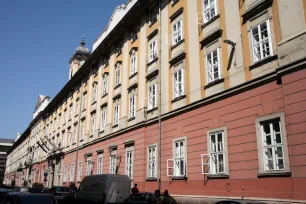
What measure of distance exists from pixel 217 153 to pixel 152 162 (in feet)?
22.4

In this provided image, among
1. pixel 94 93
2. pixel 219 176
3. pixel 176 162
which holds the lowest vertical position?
pixel 219 176

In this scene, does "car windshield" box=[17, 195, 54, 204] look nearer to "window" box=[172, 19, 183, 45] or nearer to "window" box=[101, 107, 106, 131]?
"window" box=[172, 19, 183, 45]

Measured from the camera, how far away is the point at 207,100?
16.4 meters

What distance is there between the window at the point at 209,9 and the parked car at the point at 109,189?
10.6 meters

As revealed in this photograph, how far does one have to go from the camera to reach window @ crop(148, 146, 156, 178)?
20.8m

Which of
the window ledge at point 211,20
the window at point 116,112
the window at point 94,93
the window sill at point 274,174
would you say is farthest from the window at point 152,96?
the window at point 94,93

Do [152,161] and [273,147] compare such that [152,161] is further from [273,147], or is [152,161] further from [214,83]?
[273,147]

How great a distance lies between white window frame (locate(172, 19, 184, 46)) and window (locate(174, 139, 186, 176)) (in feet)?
21.9

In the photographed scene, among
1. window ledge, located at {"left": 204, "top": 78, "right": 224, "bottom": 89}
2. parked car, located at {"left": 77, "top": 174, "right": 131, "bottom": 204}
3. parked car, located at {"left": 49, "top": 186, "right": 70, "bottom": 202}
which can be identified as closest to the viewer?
window ledge, located at {"left": 204, "top": 78, "right": 224, "bottom": 89}

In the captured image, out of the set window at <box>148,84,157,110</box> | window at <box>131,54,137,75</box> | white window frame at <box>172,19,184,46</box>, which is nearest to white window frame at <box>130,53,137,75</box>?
window at <box>131,54,137,75</box>

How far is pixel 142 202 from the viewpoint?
1547 centimetres

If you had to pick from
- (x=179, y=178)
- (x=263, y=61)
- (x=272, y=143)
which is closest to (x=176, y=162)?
(x=179, y=178)

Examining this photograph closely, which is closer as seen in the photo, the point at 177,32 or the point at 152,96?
the point at 177,32

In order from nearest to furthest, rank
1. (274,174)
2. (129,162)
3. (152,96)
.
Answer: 1. (274,174)
2. (152,96)
3. (129,162)
